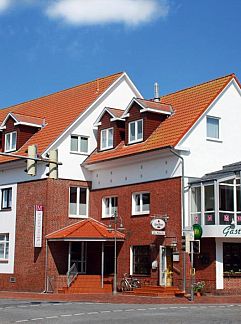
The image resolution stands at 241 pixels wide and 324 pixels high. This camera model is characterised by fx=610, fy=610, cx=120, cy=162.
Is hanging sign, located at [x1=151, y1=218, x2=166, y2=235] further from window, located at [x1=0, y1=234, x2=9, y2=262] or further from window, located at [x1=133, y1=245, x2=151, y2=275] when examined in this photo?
window, located at [x1=0, y1=234, x2=9, y2=262]

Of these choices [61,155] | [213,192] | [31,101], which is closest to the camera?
[213,192]

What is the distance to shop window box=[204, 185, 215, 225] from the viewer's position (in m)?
29.5

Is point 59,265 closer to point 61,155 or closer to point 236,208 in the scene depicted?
point 61,155

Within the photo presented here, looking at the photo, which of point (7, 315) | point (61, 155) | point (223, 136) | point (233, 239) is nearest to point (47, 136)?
point (61, 155)

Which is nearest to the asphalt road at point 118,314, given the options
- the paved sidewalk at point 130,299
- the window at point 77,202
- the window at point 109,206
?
the paved sidewalk at point 130,299

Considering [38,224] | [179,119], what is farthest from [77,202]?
[179,119]

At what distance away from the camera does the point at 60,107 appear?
131 ft

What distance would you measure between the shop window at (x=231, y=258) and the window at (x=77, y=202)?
9609mm

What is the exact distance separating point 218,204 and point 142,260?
228 inches

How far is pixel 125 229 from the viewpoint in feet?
110

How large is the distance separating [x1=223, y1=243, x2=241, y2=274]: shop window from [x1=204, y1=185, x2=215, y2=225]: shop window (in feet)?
5.26

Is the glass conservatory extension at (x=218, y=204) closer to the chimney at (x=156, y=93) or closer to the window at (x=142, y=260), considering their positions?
the window at (x=142, y=260)

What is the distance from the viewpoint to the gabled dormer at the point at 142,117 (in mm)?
33625

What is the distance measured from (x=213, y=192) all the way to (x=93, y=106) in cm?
1091
